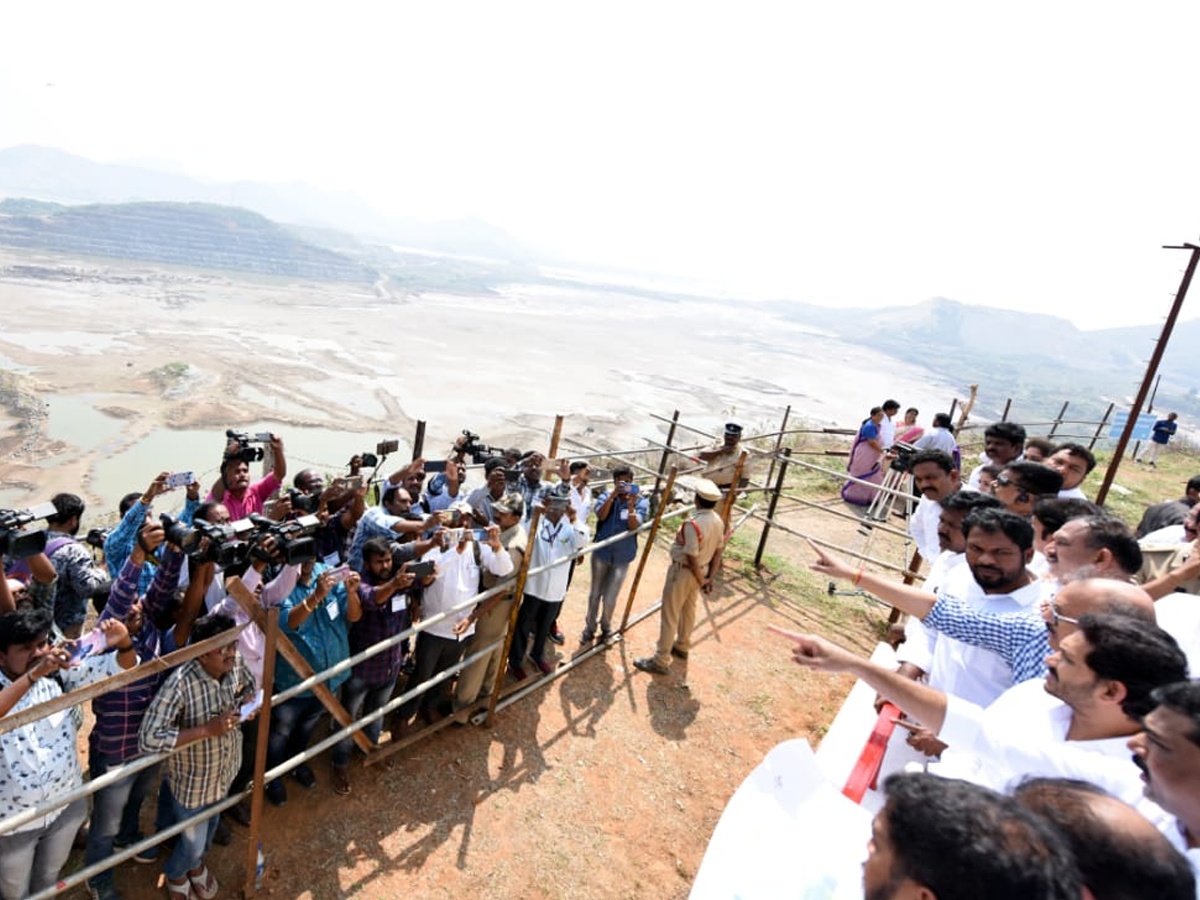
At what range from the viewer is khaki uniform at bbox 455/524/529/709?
4.32 m

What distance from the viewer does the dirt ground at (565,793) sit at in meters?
3.41

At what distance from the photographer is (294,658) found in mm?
3102

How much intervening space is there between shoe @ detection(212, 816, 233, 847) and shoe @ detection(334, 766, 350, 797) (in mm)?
573

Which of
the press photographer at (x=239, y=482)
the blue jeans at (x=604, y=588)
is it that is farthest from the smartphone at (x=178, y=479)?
the blue jeans at (x=604, y=588)

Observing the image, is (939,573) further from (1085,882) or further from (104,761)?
(104,761)

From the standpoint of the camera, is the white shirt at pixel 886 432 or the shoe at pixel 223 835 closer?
the shoe at pixel 223 835

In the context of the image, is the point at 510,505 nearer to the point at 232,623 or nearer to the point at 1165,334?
the point at 232,623

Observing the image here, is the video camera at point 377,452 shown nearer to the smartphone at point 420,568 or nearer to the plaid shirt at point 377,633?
the plaid shirt at point 377,633

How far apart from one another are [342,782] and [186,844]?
96 centimetres

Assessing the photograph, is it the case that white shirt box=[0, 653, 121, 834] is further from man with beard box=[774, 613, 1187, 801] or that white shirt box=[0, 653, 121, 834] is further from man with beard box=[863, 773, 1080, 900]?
man with beard box=[774, 613, 1187, 801]

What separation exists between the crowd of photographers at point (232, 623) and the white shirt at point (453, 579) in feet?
0.04

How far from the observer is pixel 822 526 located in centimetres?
984

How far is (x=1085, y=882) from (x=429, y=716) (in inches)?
155

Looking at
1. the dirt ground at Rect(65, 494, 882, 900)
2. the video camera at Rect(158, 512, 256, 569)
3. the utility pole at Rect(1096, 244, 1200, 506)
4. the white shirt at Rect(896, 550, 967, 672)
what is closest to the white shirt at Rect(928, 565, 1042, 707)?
the white shirt at Rect(896, 550, 967, 672)
